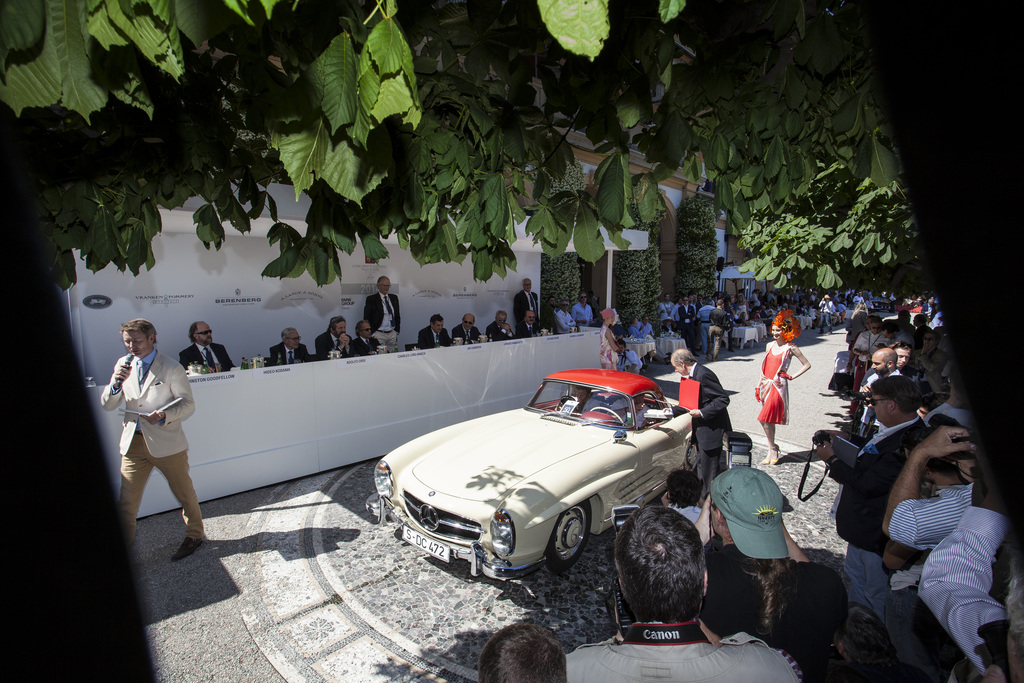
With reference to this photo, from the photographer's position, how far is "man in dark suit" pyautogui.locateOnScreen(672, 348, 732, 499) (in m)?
4.77

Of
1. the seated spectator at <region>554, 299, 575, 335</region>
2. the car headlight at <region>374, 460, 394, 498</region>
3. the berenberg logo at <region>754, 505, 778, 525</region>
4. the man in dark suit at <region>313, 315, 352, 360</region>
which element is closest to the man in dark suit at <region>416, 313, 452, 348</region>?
the man in dark suit at <region>313, 315, 352, 360</region>

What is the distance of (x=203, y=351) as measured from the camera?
6.57m

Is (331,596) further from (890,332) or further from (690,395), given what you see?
(890,332)

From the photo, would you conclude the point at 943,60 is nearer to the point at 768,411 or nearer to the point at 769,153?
the point at 769,153

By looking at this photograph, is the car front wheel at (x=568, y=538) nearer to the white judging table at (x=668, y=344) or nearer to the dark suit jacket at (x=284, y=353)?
the dark suit jacket at (x=284, y=353)

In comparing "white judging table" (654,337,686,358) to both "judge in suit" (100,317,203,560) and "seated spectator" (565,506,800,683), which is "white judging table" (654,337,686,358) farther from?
"seated spectator" (565,506,800,683)

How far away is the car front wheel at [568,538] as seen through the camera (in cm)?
378

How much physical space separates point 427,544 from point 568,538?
1129mm

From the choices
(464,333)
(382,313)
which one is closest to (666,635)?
(464,333)

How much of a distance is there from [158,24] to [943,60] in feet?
5.80

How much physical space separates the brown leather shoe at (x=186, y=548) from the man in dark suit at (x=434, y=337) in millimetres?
4599

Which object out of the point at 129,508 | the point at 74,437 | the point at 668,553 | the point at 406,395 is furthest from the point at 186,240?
the point at 668,553

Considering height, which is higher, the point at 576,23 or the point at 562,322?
the point at 576,23

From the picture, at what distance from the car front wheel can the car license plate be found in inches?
30.1
